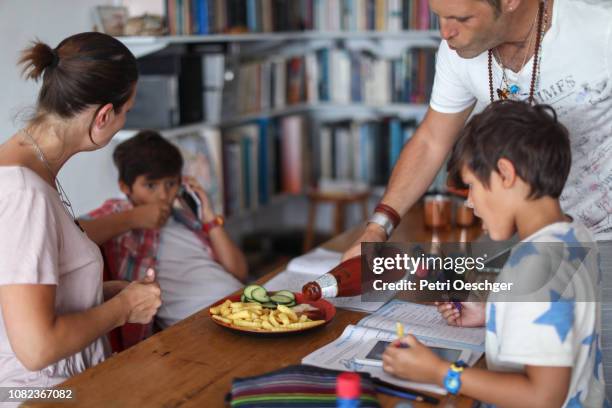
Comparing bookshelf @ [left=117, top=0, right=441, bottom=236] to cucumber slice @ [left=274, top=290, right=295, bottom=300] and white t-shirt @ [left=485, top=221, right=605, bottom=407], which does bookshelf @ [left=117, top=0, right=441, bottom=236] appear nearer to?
cucumber slice @ [left=274, top=290, right=295, bottom=300]

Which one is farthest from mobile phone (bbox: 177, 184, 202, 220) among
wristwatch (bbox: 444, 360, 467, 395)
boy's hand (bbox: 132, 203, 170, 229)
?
wristwatch (bbox: 444, 360, 467, 395)

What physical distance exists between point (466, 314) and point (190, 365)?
61 cm

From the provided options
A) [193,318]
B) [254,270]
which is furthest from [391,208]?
[254,270]

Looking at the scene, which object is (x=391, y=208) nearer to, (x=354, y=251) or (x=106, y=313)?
(x=354, y=251)

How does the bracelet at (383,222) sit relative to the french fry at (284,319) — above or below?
above

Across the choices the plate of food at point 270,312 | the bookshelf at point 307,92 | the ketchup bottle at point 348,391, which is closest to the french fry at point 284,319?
the plate of food at point 270,312

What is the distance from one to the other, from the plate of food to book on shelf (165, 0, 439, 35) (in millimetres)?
2008

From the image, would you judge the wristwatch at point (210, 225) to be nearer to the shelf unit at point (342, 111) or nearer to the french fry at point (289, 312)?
the french fry at point (289, 312)

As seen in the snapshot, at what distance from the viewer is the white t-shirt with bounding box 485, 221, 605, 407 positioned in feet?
4.17

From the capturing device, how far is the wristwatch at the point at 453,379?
4.37ft

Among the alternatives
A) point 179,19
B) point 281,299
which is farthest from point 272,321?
point 179,19

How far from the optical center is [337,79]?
15.4 feet

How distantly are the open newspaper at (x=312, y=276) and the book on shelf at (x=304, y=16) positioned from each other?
1655mm

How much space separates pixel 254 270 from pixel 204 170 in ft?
3.76
